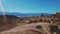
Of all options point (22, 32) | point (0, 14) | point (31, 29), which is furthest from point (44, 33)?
point (0, 14)

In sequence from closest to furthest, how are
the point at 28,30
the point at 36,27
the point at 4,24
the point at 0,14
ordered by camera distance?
the point at 28,30, the point at 36,27, the point at 4,24, the point at 0,14

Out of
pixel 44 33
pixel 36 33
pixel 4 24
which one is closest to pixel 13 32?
pixel 36 33

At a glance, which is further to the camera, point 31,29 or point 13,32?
point 31,29

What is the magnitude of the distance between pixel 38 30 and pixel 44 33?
12cm

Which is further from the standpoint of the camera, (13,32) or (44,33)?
(44,33)

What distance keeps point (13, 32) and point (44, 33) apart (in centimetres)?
53

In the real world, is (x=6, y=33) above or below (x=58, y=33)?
above

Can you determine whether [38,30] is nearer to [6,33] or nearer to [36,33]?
[36,33]

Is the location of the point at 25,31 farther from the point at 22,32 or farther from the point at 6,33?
the point at 6,33

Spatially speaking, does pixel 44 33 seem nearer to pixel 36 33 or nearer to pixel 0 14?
pixel 36 33

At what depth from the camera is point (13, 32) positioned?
1.97 metres

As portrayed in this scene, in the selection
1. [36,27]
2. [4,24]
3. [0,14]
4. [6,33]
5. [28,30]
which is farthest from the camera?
[0,14]

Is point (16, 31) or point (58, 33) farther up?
point (16, 31)

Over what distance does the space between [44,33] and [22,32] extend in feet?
1.30
